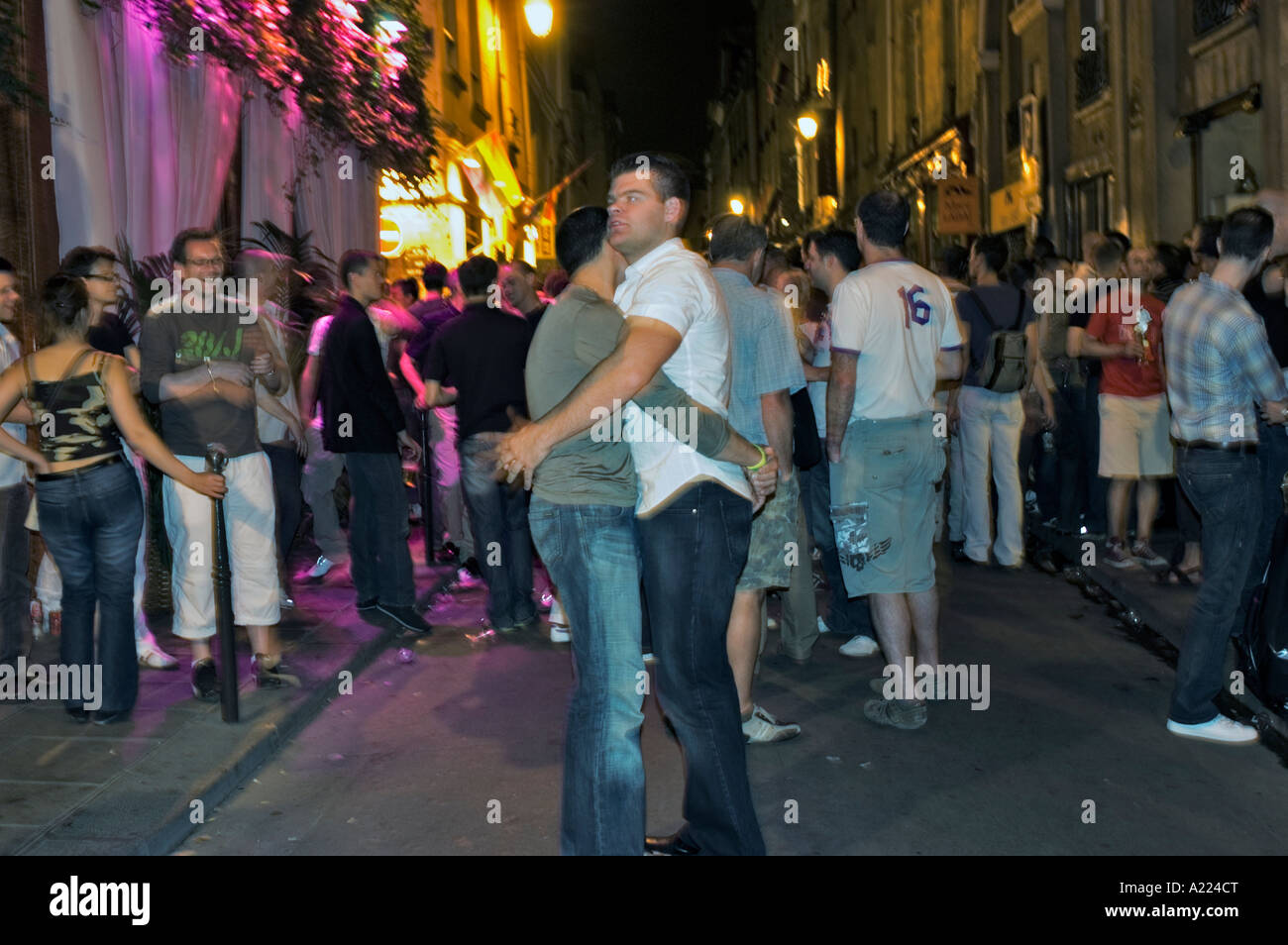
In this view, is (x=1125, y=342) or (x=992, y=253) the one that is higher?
(x=992, y=253)

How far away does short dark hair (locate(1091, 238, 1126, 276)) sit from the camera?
361 inches

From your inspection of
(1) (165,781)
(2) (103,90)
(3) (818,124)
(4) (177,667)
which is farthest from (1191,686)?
(3) (818,124)

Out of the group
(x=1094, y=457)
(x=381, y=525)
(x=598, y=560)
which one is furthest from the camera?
(x=1094, y=457)

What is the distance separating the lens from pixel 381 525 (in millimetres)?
7723

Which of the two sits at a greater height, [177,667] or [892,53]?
[892,53]

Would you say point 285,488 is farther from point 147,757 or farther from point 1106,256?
point 1106,256

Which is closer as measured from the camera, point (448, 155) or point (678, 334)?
point (678, 334)

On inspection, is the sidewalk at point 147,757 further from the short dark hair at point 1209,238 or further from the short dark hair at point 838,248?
the short dark hair at point 1209,238

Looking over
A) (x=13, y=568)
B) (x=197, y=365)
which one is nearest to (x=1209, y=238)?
(x=197, y=365)

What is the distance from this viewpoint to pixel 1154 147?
48.9 ft

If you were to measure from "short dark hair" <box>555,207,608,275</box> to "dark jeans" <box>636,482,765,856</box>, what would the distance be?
0.93 meters

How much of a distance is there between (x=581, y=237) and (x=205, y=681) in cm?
312

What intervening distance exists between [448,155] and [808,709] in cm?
1501

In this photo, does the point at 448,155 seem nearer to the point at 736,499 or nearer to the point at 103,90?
the point at 103,90
